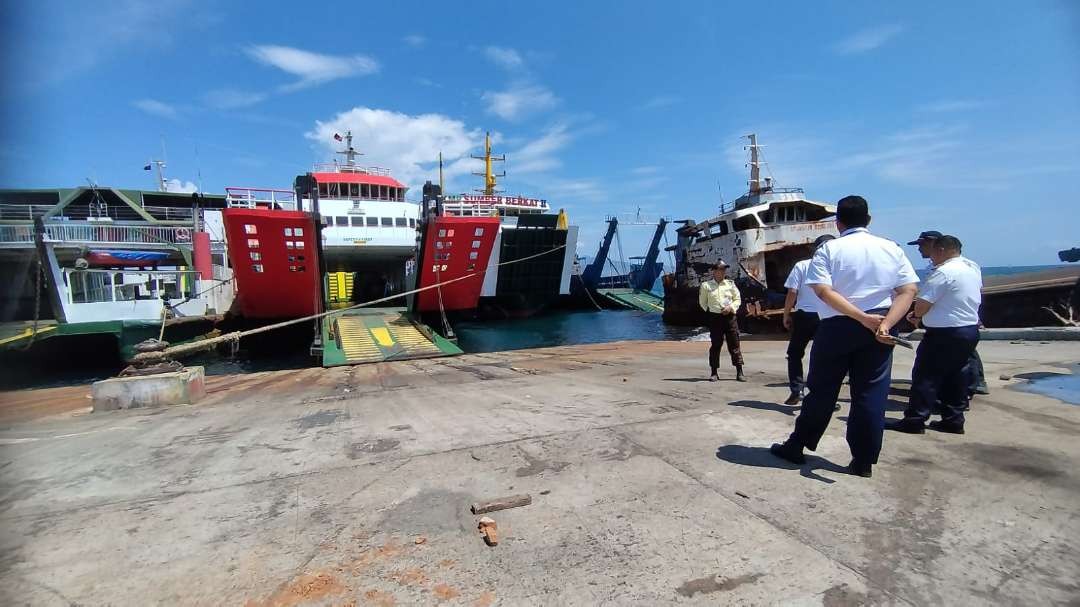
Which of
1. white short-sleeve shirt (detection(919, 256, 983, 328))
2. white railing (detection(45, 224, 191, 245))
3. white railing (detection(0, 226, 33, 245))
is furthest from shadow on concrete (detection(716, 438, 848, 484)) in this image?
white railing (detection(0, 226, 33, 245))

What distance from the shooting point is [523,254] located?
24.9 m

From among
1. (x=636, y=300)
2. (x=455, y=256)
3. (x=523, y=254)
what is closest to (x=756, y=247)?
(x=523, y=254)

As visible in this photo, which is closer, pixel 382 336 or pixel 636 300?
pixel 382 336

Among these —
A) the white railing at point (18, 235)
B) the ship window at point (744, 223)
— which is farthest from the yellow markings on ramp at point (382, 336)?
the ship window at point (744, 223)

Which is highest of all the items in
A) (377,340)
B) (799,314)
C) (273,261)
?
(273,261)

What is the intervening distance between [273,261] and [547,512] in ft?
44.5

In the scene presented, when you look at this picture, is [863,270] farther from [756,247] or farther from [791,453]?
[756,247]

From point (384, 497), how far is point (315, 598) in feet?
2.60

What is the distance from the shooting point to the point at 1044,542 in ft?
6.23

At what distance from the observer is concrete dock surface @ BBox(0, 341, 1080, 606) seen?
1700 millimetres

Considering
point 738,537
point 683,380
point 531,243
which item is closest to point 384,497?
point 738,537

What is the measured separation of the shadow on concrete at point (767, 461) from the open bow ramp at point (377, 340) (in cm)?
967

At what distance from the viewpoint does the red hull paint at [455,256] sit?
15094 mm

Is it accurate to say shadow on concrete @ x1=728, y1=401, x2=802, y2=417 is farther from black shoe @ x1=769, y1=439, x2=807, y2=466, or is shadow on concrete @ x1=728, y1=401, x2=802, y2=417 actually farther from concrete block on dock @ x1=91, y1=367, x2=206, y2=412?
concrete block on dock @ x1=91, y1=367, x2=206, y2=412
